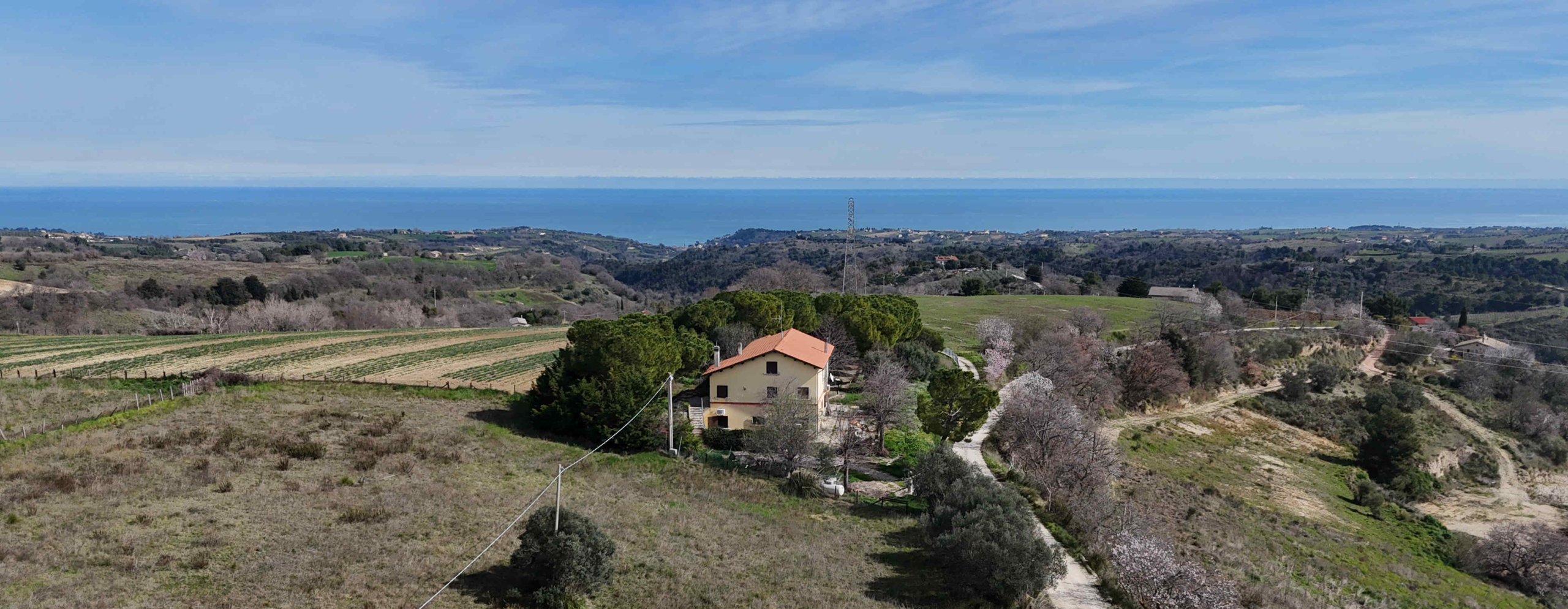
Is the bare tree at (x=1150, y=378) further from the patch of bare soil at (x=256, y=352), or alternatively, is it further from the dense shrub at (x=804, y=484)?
the patch of bare soil at (x=256, y=352)

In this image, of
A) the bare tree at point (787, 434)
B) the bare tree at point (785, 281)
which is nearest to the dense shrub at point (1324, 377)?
the bare tree at point (785, 281)

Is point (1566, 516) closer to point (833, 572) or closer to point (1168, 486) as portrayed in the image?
point (1168, 486)

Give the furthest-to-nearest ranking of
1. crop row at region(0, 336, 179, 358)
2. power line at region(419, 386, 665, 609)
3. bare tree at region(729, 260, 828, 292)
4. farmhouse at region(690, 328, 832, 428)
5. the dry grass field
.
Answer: bare tree at region(729, 260, 828, 292) → crop row at region(0, 336, 179, 358) → farmhouse at region(690, 328, 832, 428) → power line at region(419, 386, 665, 609) → the dry grass field

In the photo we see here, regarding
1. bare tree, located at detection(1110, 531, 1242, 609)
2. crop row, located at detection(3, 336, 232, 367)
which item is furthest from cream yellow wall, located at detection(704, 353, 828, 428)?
crop row, located at detection(3, 336, 232, 367)

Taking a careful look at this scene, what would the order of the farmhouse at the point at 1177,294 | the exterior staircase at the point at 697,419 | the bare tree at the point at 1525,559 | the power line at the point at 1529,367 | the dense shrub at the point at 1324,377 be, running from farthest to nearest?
the farmhouse at the point at 1177,294
the power line at the point at 1529,367
the dense shrub at the point at 1324,377
the exterior staircase at the point at 697,419
the bare tree at the point at 1525,559

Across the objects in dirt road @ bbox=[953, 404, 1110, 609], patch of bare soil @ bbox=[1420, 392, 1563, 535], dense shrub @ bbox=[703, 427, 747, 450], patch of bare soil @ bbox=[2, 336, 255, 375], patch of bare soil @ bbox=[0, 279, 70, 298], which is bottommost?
patch of bare soil @ bbox=[1420, 392, 1563, 535]

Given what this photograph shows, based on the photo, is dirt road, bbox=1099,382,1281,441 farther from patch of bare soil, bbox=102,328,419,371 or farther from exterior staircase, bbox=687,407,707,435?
patch of bare soil, bbox=102,328,419,371

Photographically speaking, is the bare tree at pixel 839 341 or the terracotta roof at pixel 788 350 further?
the bare tree at pixel 839 341
